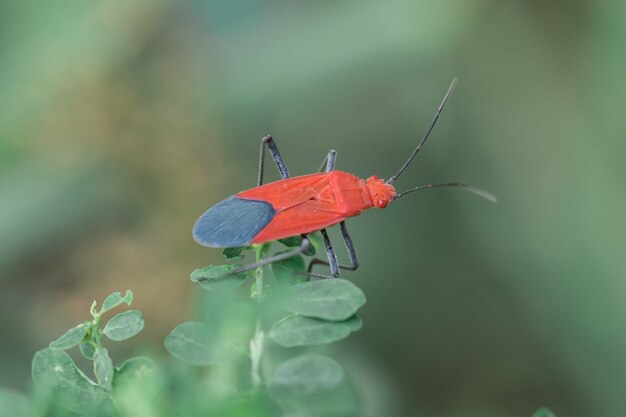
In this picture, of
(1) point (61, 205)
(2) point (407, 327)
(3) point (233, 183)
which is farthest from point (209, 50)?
(2) point (407, 327)

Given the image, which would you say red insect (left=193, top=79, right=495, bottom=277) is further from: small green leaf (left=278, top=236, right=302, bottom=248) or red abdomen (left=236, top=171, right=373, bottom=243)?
small green leaf (left=278, top=236, right=302, bottom=248)

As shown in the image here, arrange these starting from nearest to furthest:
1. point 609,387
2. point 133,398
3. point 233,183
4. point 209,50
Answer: point 133,398 < point 609,387 < point 233,183 < point 209,50

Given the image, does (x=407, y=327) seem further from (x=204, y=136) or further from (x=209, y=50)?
(x=209, y=50)

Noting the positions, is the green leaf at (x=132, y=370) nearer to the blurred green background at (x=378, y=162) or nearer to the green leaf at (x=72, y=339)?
the green leaf at (x=72, y=339)

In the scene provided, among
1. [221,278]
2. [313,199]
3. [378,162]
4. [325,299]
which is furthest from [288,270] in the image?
[378,162]

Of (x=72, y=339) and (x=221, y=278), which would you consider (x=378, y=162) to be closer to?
(x=221, y=278)

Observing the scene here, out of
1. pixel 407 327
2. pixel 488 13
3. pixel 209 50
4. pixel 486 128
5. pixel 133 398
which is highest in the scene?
pixel 209 50
